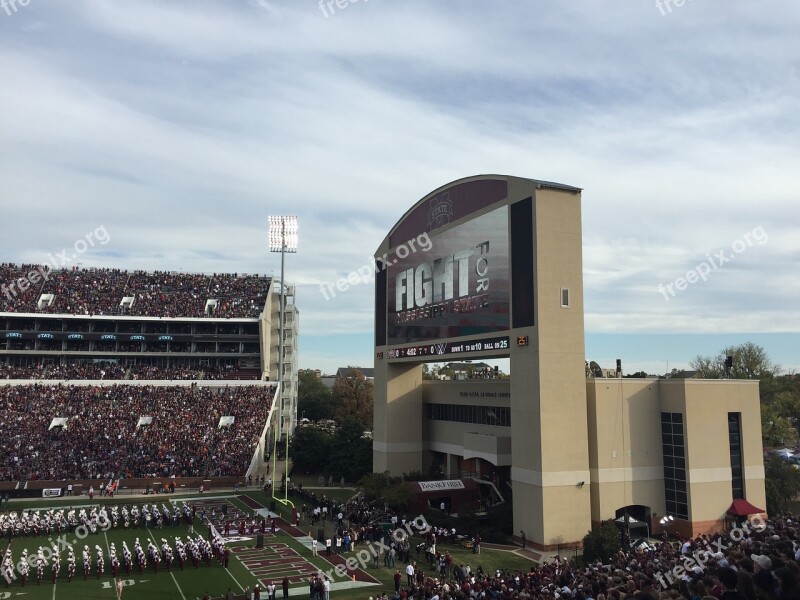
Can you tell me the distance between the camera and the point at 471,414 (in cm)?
4119

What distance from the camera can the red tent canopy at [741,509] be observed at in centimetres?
3161

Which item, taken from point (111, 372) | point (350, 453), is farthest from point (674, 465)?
point (111, 372)

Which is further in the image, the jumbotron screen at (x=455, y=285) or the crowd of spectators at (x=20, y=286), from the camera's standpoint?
the crowd of spectators at (x=20, y=286)

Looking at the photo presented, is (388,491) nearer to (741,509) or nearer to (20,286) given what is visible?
(741,509)

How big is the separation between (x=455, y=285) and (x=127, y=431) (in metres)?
30.2

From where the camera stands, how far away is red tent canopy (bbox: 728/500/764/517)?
3161 cm

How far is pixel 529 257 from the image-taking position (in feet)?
104

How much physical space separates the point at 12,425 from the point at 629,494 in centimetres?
4475

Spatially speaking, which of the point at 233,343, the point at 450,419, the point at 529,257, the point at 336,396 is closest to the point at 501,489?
the point at 450,419

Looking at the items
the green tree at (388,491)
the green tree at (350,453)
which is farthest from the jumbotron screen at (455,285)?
the green tree at (350,453)

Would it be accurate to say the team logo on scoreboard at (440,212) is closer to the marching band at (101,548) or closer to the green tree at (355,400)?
the marching band at (101,548)

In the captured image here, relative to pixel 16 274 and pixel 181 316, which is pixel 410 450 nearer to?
pixel 181 316

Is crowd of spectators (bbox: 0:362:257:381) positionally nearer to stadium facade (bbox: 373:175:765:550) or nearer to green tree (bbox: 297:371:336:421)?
green tree (bbox: 297:371:336:421)

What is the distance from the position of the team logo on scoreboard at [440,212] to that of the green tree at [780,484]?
22.8 m
